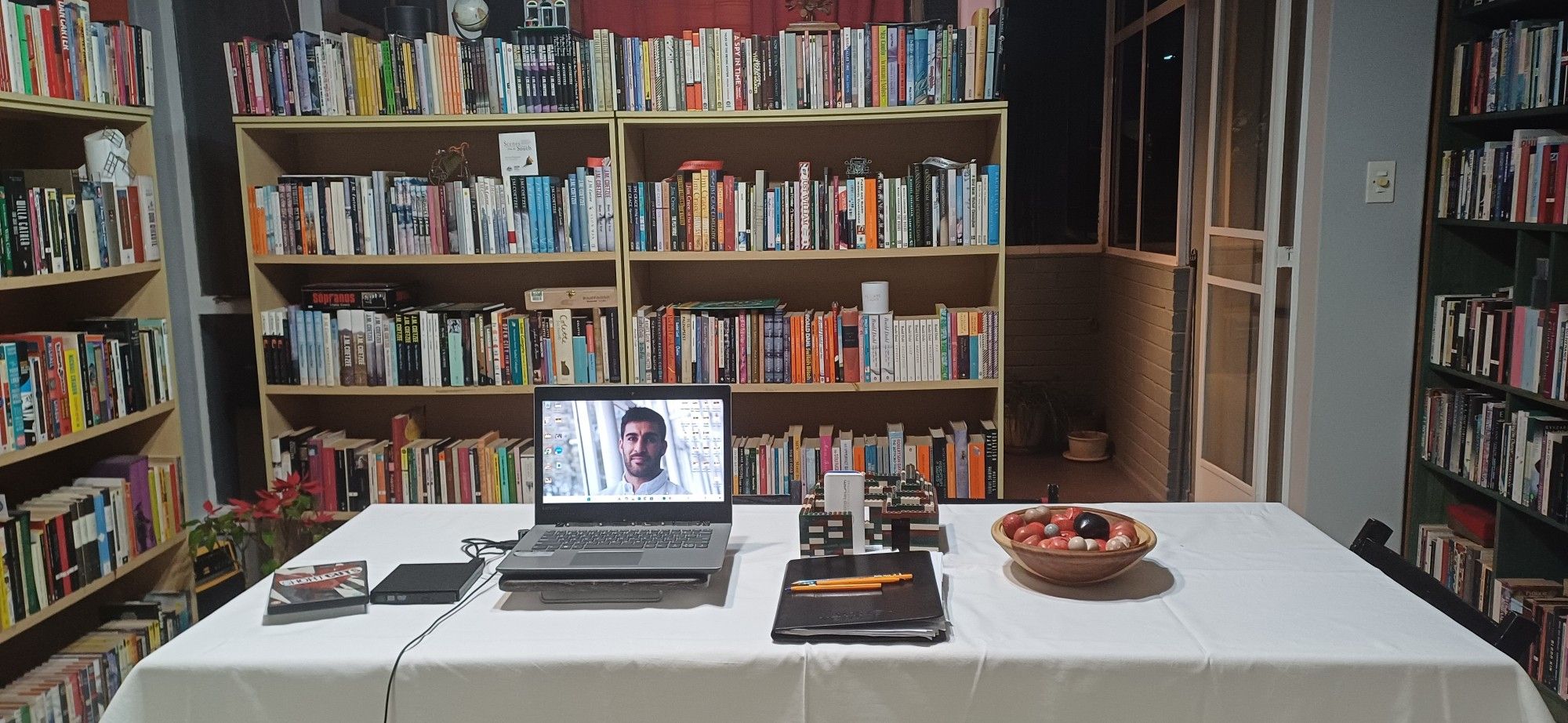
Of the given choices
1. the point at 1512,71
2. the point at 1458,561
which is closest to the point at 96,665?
the point at 1458,561

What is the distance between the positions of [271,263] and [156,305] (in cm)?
36

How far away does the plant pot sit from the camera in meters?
5.28

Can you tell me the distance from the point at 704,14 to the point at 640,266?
102 cm

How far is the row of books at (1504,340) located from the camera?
8.43ft

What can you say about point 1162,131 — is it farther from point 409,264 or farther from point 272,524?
point 272,524

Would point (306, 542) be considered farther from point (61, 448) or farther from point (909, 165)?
point (909, 165)

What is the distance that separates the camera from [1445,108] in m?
2.93

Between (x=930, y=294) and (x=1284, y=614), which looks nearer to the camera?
(x=1284, y=614)

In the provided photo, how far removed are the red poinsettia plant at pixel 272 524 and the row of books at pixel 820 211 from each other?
1.26 m

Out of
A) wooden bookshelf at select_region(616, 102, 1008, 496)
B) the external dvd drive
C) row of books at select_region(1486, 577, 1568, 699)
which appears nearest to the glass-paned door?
row of books at select_region(1486, 577, 1568, 699)

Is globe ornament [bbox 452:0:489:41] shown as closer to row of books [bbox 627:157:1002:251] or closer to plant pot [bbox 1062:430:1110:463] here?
row of books [bbox 627:157:1002:251]

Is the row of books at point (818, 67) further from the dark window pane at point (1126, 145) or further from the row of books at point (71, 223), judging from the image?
the dark window pane at point (1126, 145)

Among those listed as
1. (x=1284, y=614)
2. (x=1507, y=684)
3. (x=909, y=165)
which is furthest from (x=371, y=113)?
(x=1507, y=684)

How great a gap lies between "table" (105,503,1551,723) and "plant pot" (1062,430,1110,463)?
3.63 m
